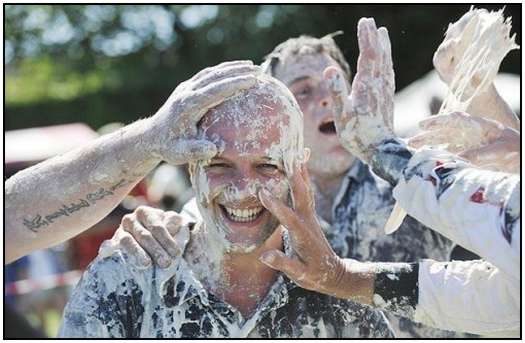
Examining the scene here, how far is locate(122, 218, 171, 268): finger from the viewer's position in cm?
284

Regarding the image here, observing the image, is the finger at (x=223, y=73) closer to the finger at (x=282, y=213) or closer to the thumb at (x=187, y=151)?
the thumb at (x=187, y=151)

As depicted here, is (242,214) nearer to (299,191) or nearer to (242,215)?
(242,215)

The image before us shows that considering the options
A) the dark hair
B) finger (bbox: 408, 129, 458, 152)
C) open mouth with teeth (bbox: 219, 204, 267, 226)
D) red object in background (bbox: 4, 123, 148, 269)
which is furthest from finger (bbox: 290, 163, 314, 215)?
red object in background (bbox: 4, 123, 148, 269)

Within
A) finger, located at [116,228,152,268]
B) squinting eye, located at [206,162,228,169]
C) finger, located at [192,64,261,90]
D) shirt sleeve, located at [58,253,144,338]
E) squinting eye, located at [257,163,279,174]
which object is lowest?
shirt sleeve, located at [58,253,144,338]

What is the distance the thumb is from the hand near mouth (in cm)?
20

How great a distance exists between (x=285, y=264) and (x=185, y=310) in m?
0.36

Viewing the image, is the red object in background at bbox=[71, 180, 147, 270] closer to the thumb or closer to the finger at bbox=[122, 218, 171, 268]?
the finger at bbox=[122, 218, 171, 268]

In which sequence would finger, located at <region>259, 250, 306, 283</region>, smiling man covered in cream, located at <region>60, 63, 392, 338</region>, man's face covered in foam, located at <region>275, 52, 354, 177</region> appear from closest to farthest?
finger, located at <region>259, 250, 306, 283</region> → smiling man covered in cream, located at <region>60, 63, 392, 338</region> → man's face covered in foam, located at <region>275, 52, 354, 177</region>

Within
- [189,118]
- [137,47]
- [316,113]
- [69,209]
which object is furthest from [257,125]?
[137,47]

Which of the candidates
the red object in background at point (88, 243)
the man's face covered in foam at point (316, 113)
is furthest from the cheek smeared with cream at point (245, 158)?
the red object in background at point (88, 243)

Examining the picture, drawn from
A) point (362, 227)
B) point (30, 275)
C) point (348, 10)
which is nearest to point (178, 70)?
point (348, 10)

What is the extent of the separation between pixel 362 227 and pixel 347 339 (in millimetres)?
1377

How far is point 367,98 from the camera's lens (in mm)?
2807

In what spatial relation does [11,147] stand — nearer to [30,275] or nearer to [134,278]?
[30,275]
